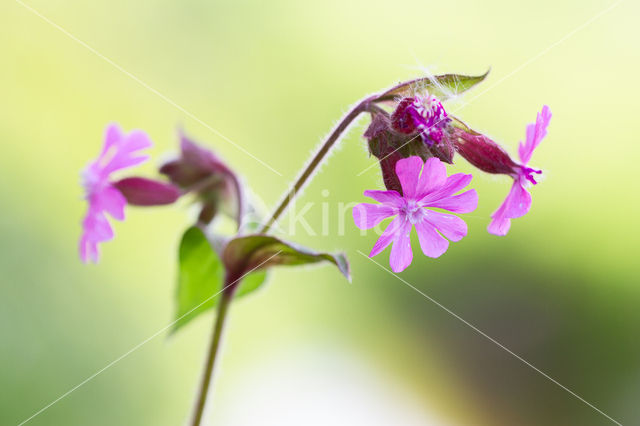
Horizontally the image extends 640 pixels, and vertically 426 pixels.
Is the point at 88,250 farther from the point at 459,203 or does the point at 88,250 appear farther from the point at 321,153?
the point at 459,203

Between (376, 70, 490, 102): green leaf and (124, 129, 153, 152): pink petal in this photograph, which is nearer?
(376, 70, 490, 102): green leaf

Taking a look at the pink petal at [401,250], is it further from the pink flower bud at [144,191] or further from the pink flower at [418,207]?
the pink flower bud at [144,191]

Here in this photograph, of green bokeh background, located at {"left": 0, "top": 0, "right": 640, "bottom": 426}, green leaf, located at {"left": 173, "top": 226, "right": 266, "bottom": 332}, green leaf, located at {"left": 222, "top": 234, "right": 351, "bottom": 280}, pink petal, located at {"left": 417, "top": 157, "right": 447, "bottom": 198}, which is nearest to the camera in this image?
pink petal, located at {"left": 417, "top": 157, "right": 447, "bottom": 198}

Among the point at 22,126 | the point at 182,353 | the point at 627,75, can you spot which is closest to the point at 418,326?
the point at 182,353

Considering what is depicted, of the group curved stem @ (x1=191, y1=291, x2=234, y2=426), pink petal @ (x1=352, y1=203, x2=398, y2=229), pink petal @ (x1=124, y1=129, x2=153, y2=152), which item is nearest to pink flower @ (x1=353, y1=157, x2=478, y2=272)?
pink petal @ (x1=352, y1=203, x2=398, y2=229)

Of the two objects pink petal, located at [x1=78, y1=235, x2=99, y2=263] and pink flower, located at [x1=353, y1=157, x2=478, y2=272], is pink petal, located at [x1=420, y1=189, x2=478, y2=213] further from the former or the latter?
pink petal, located at [x1=78, y1=235, x2=99, y2=263]

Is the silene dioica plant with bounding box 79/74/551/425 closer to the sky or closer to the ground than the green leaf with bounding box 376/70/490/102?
closer to the ground

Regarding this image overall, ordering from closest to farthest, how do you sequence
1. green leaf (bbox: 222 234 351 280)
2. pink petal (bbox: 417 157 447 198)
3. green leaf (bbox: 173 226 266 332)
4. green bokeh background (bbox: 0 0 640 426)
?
pink petal (bbox: 417 157 447 198) < green leaf (bbox: 222 234 351 280) < green leaf (bbox: 173 226 266 332) < green bokeh background (bbox: 0 0 640 426)
